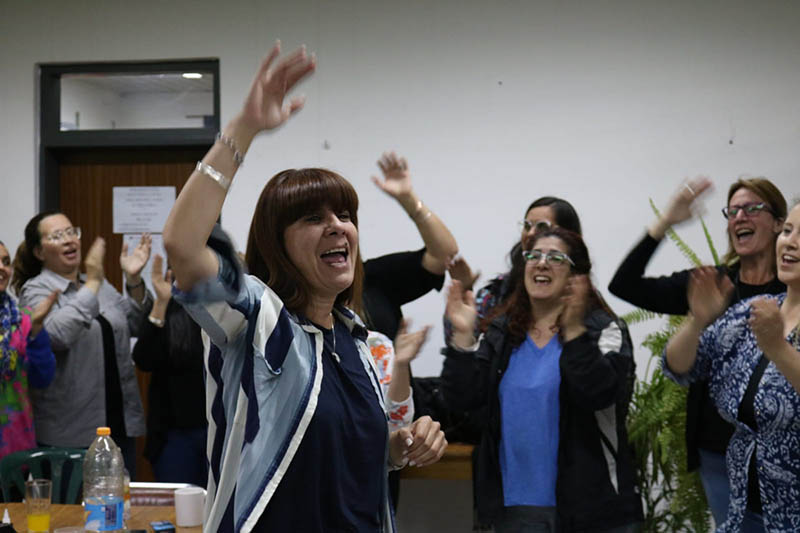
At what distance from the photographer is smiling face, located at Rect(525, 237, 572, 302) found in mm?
3131

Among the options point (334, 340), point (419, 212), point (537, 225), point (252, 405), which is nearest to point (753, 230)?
point (537, 225)

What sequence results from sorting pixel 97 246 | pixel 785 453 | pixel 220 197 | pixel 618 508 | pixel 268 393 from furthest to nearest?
1. pixel 97 246
2. pixel 618 508
3. pixel 785 453
4. pixel 268 393
5. pixel 220 197

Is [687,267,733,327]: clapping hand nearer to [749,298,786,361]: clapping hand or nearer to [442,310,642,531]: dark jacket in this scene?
[749,298,786,361]: clapping hand

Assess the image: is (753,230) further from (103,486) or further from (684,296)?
(103,486)

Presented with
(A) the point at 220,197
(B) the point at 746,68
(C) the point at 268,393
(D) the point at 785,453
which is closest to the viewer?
(A) the point at 220,197

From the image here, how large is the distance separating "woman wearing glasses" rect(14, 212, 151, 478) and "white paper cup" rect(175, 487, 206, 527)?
1.71 m

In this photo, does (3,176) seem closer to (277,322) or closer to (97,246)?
(97,246)

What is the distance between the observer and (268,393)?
145 centimetres

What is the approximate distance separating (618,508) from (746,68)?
262cm

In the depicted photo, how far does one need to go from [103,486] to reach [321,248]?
116 cm

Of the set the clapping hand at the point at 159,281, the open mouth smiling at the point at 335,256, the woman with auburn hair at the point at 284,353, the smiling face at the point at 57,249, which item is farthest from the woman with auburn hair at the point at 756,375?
the smiling face at the point at 57,249

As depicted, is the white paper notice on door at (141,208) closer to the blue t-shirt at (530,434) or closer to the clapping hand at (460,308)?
the blue t-shirt at (530,434)

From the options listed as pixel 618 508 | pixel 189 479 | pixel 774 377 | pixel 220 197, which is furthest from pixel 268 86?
pixel 189 479

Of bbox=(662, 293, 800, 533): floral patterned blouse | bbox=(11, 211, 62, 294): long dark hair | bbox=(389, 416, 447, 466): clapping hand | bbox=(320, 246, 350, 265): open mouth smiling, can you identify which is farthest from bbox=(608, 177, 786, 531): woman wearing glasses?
bbox=(11, 211, 62, 294): long dark hair
